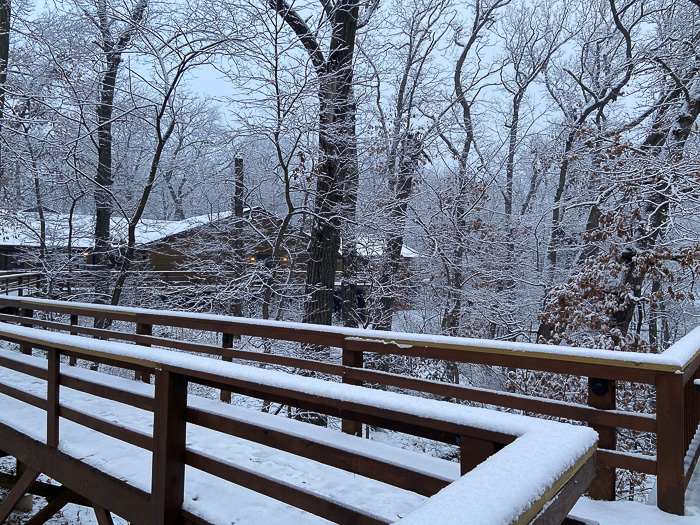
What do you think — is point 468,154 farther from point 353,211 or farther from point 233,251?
point 233,251

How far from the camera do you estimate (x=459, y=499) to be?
1021 millimetres

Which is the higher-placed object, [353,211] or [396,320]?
[353,211]

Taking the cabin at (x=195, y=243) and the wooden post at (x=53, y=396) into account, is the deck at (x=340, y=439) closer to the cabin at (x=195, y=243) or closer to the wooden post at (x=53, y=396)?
the wooden post at (x=53, y=396)

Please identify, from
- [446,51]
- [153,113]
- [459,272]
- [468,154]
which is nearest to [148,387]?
[153,113]

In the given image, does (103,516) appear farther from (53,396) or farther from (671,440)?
(671,440)

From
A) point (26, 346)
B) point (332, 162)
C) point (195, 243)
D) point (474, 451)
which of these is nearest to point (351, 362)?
point (474, 451)

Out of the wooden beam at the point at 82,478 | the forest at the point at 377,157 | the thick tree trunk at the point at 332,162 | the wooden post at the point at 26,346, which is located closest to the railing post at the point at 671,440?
the wooden beam at the point at 82,478

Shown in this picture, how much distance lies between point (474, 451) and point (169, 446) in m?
1.63

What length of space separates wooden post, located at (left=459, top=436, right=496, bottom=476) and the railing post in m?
1.60

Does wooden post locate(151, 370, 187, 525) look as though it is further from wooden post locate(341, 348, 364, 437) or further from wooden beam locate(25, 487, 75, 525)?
wooden beam locate(25, 487, 75, 525)

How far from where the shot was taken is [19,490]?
167 inches

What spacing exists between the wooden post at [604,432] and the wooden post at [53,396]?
351cm

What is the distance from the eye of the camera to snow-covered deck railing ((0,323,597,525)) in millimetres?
1145

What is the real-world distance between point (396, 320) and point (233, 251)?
5516 mm
